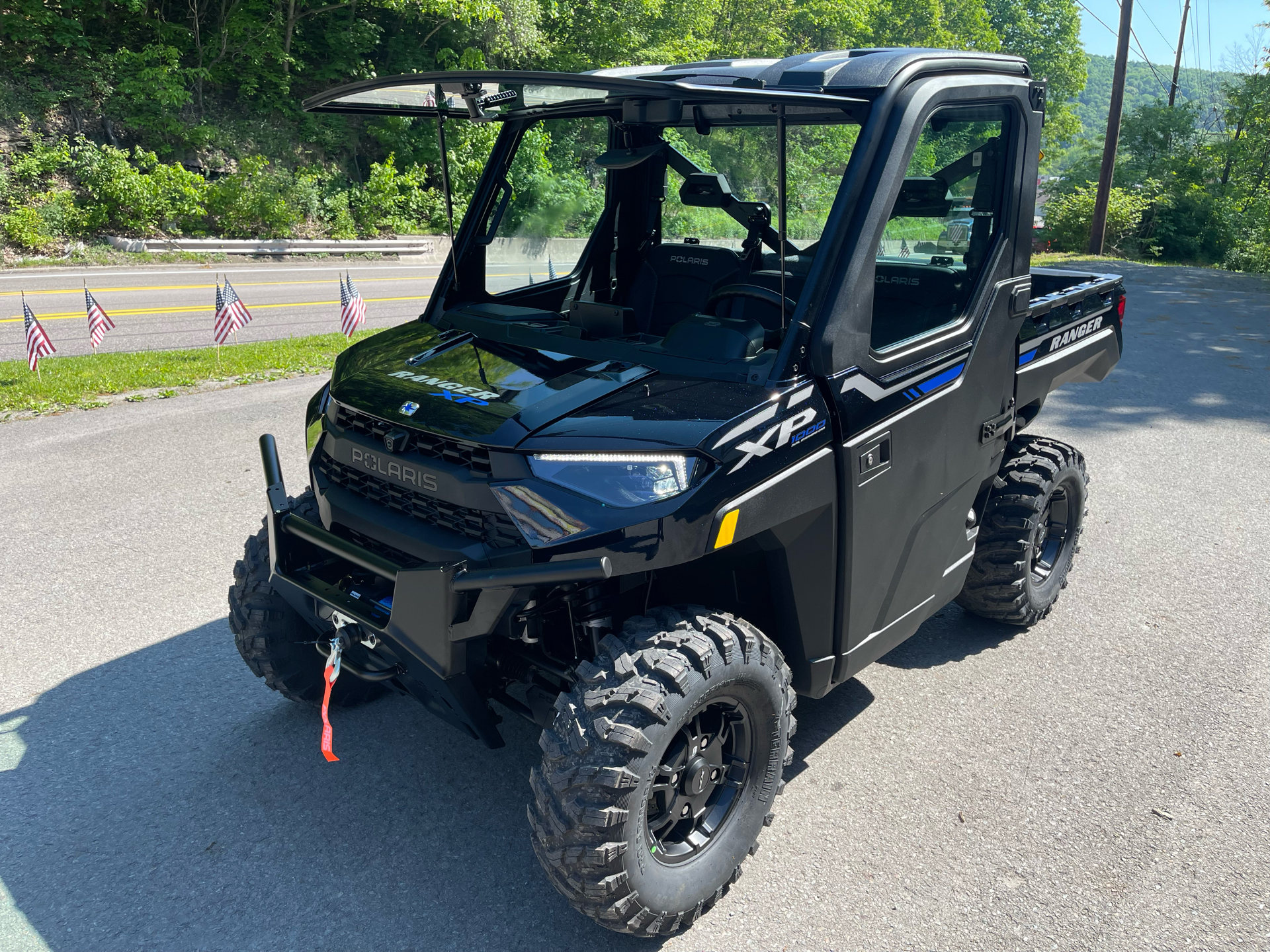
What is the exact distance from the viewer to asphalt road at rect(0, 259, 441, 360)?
38.8 ft

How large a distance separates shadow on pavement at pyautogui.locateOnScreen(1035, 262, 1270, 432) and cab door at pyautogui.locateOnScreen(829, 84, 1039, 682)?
16.3ft

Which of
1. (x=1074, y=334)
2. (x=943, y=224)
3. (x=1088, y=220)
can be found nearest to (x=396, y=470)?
(x=943, y=224)

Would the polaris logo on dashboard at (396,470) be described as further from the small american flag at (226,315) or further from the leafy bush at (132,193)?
the leafy bush at (132,193)

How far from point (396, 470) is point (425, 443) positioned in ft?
0.41

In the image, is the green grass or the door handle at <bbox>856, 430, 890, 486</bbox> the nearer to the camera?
the door handle at <bbox>856, 430, 890, 486</bbox>

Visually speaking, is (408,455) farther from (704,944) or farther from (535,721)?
(704,944)

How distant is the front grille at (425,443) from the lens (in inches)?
99.3

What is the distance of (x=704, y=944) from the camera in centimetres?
261

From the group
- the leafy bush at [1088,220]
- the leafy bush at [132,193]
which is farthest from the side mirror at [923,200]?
the leafy bush at [1088,220]

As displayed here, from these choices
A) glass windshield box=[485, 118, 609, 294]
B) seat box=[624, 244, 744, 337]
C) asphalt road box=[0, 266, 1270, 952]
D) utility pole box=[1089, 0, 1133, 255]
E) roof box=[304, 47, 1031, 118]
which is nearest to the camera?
roof box=[304, 47, 1031, 118]

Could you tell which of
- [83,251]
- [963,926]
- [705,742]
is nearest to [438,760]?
[705,742]

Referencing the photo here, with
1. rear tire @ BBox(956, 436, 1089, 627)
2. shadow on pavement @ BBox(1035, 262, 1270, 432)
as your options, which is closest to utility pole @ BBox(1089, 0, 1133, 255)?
shadow on pavement @ BBox(1035, 262, 1270, 432)

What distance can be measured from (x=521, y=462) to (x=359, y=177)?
1045 inches

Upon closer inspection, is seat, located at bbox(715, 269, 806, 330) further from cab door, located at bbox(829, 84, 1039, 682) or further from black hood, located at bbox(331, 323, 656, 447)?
black hood, located at bbox(331, 323, 656, 447)
